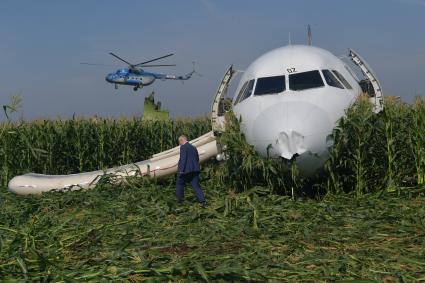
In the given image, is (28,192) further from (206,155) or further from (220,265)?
(220,265)

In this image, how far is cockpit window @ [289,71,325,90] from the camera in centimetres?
1123

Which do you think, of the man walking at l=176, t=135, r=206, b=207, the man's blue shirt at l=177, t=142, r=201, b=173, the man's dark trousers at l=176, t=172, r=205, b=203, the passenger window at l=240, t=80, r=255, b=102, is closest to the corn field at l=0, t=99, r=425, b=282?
the man's dark trousers at l=176, t=172, r=205, b=203

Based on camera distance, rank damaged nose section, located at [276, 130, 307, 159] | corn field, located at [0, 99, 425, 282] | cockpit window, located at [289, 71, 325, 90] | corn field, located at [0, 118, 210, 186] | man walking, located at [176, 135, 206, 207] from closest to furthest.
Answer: corn field, located at [0, 99, 425, 282]
damaged nose section, located at [276, 130, 307, 159]
cockpit window, located at [289, 71, 325, 90]
man walking, located at [176, 135, 206, 207]
corn field, located at [0, 118, 210, 186]

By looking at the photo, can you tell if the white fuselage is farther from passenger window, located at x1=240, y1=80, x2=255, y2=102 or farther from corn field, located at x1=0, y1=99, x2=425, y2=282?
corn field, located at x1=0, y1=99, x2=425, y2=282

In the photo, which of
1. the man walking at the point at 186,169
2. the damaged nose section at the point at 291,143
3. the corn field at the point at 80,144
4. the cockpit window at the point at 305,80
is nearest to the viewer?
the damaged nose section at the point at 291,143

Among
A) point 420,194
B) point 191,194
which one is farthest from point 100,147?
point 420,194

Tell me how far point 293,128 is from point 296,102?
0.90m

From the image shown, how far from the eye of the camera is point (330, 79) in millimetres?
11516

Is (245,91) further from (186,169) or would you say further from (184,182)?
(184,182)

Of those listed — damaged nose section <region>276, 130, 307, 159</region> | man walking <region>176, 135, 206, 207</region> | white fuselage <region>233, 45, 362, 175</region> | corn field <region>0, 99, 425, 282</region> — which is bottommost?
corn field <region>0, 99, 425, 282</region>

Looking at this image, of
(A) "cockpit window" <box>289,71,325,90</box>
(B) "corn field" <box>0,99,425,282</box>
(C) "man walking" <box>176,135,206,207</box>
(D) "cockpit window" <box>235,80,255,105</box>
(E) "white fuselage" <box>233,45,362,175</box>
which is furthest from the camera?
(D) "cockpit window" <box>235,80,255,105</box>

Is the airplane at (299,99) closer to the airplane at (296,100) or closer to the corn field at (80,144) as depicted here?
the airplane at (296,100)

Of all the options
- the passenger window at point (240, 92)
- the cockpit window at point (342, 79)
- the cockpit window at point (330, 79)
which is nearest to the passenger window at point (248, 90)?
the passenger window at point (240, 92)

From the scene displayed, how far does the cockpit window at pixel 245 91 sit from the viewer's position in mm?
12086
